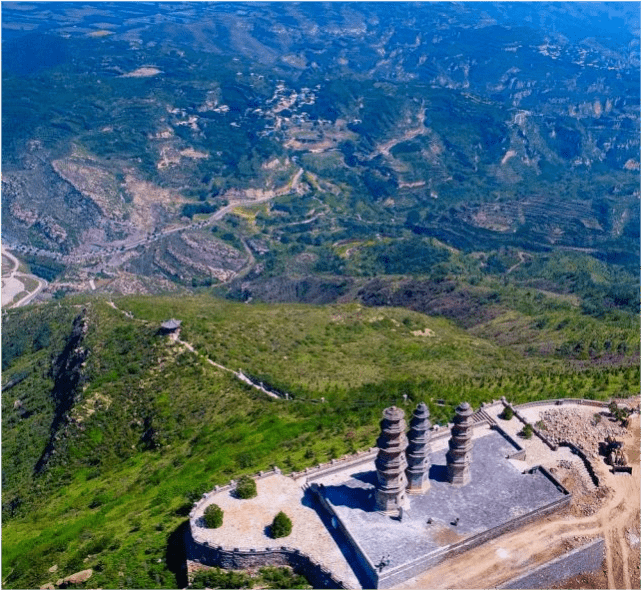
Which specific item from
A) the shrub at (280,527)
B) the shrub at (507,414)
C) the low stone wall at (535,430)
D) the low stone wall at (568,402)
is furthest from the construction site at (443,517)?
the low stone wall at (568,402)

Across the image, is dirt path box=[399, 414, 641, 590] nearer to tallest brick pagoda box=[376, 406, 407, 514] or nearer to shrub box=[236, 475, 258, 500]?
tallest brick pagoda box=[376, 406, 407, 514]

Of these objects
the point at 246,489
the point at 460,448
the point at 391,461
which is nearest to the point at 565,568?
the point at 460,448

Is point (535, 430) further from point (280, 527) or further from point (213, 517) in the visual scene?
point (213, 517)

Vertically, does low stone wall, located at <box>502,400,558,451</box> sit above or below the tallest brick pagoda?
below

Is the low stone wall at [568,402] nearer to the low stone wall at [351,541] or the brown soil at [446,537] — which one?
the brown soil at [446,537]

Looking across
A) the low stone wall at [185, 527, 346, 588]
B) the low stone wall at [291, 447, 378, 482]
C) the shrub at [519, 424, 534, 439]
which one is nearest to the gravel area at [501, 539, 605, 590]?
the shrub at [519, 424, 534, 439]

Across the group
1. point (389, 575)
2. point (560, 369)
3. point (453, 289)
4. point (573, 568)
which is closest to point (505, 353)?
point (560, 369)
